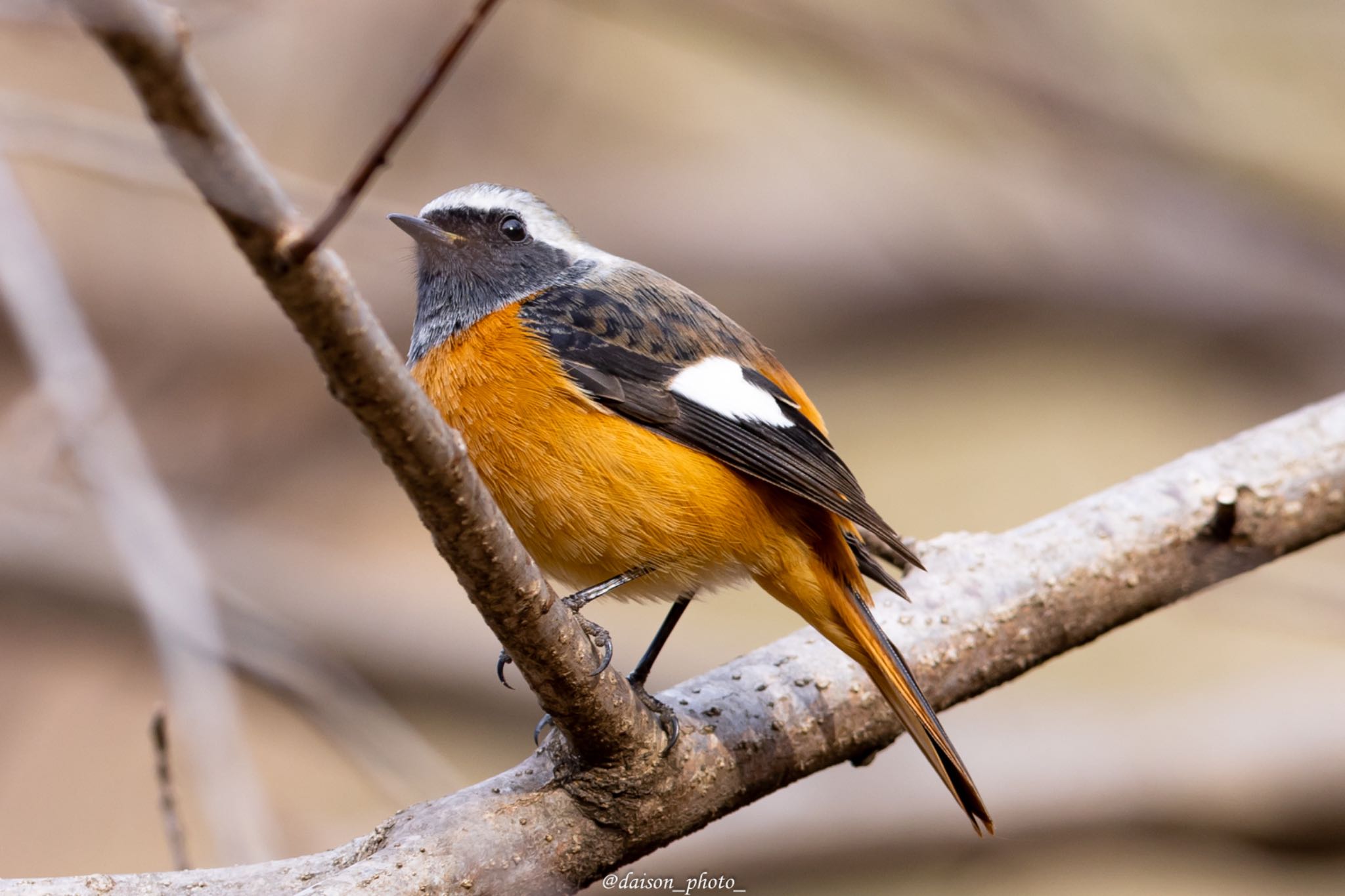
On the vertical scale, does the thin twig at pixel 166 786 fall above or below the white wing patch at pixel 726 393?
below

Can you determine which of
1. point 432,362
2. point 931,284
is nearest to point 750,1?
point 931,284

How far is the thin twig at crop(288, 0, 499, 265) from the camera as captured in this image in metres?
1.12

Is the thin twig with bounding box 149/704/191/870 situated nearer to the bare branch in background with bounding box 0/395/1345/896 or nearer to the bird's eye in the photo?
the bare branch in background with bounding box 0/395/1345/896

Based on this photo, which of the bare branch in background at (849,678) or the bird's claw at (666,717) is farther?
the bird's claw at (666,717)

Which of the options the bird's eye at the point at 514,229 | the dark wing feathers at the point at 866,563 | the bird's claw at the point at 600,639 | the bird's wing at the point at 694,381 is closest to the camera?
the bird's claw at the point at 600,639

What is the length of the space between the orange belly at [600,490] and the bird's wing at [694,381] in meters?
0.06

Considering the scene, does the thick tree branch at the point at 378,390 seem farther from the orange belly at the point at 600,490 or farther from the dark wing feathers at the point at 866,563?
the dark wing feathers at the point at 866,563

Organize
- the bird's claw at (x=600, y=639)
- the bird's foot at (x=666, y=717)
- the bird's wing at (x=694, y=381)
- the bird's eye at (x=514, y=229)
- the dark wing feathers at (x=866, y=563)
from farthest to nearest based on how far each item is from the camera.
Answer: the bird's eye at (x=514, y=229) < the dark wing feathers at (x=866, y=563) < the bird's wing at (x=694, y=381) < the bird's foot at (x=666, y=717) < the bird's claw at (x=600, y=639)

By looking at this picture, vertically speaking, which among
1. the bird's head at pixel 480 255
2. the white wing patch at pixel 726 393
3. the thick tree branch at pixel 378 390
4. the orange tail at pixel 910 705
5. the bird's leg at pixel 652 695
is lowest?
the orange tail at pixel 910 705

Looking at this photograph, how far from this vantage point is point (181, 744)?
5.77 meters

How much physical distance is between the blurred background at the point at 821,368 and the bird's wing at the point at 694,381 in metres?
1.40

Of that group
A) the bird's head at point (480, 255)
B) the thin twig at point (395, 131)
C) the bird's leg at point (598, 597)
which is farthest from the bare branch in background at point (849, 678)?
the thin twig at point (395, 131)

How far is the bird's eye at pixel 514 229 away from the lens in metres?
3.33

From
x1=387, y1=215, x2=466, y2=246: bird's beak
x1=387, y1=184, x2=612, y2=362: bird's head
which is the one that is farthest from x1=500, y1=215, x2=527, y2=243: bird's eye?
x1=387, y1=215, x2=466, y2=246: bird's beak
